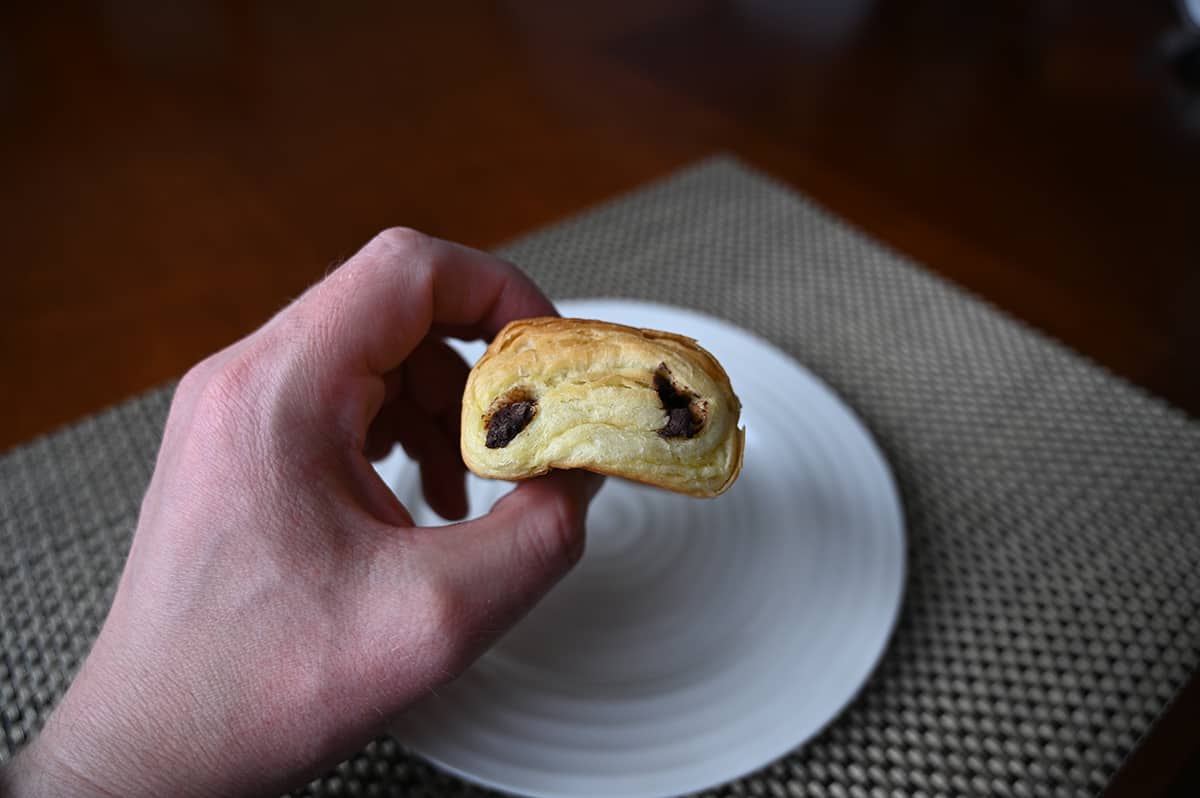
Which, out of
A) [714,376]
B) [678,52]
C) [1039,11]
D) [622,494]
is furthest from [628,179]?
[1039,11]

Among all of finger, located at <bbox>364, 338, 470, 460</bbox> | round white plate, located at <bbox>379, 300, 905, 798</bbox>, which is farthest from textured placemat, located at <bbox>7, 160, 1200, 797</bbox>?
finger, located at <bbox>364, 338, 470, 460</bbox>

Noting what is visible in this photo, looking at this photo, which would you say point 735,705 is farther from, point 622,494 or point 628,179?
point 628,179

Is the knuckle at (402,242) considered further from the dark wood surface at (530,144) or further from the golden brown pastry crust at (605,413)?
the dark wood surface at (530,144)

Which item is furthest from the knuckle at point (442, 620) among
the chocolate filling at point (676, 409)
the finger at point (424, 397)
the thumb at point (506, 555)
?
the finger at point (424, 397)

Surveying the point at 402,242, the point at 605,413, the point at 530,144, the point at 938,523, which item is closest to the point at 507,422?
the point at 605,413

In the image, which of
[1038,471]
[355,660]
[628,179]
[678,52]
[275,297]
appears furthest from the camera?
[678,52]
